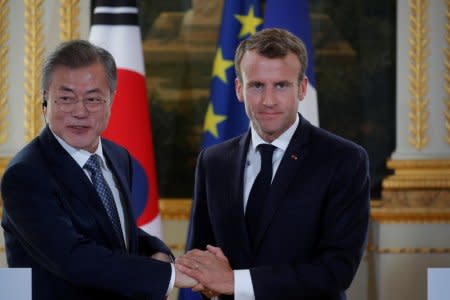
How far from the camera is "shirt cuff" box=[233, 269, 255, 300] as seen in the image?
111 inches

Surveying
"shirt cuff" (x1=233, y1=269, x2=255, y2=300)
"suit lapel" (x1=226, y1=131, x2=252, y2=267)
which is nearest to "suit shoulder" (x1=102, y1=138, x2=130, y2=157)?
"suit lapel" (x1=226, y1=131, x2=252, y2=267)

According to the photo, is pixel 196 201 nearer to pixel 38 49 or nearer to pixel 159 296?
pixel 159 296

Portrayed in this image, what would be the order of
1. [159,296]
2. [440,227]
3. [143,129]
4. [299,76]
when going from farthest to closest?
[440,227] < [143,129] < [299,76] < [159,296]

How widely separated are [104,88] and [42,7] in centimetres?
278

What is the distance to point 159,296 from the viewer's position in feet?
9.08

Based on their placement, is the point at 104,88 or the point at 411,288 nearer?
the point at 104,88

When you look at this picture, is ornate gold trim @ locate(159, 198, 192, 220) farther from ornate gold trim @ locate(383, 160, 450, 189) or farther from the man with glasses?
the man with glasses

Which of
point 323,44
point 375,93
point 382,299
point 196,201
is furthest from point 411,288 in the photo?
point 196,201

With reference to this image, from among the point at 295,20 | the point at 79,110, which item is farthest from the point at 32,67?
the point at 79,110

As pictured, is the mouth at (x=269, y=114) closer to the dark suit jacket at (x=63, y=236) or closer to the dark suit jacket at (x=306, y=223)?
the dark suit jacket at (x=306, y=223)

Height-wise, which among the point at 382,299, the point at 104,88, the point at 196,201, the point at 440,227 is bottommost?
the point at 382,299

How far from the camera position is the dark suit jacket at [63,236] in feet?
8.70

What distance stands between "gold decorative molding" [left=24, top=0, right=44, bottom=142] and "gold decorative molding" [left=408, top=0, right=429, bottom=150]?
223cm

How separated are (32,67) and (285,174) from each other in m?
2.83
